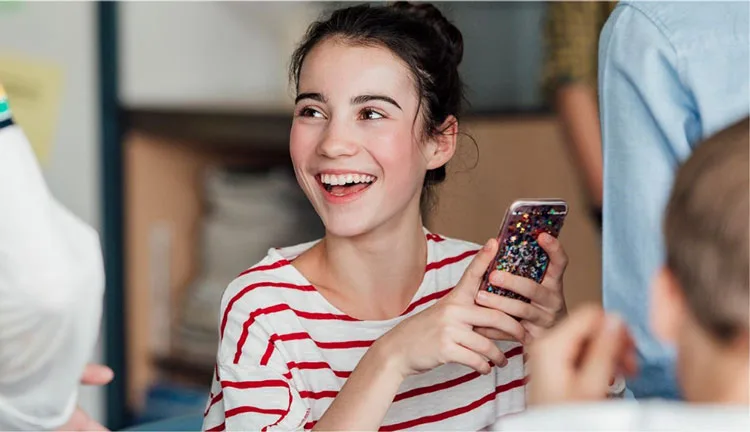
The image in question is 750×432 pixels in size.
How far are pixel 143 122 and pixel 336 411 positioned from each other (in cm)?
118

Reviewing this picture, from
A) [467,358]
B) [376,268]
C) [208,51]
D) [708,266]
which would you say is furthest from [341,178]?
[208,51]

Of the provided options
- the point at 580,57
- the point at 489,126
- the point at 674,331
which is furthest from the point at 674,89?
the point at 489,126

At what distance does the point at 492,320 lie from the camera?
0.80m

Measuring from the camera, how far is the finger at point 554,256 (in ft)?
2.72

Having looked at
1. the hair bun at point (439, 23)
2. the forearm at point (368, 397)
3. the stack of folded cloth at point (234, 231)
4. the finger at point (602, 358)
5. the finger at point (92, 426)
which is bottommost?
the stack of folded cloth at point (234, 231)

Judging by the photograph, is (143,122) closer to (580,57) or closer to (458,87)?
(580,57)

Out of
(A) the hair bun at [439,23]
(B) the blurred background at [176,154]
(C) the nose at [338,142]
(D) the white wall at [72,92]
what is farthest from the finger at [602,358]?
(D) the white wall at [72,92]

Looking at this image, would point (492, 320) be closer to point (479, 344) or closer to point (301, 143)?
point (479, 344)

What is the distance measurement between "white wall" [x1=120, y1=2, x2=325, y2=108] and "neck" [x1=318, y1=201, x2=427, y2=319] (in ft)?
2.97

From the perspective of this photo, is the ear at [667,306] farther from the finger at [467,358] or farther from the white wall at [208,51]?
the white wall at [208,51]

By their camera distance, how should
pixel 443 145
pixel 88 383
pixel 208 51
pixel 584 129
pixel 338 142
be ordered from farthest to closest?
pixel 208 51, pixel 584 129, pixel 443 145, pixel 338 142, pixel 88 383

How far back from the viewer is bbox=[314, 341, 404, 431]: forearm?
0.78 metres

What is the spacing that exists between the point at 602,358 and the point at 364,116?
39 centimetres

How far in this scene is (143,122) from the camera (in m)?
1.88
